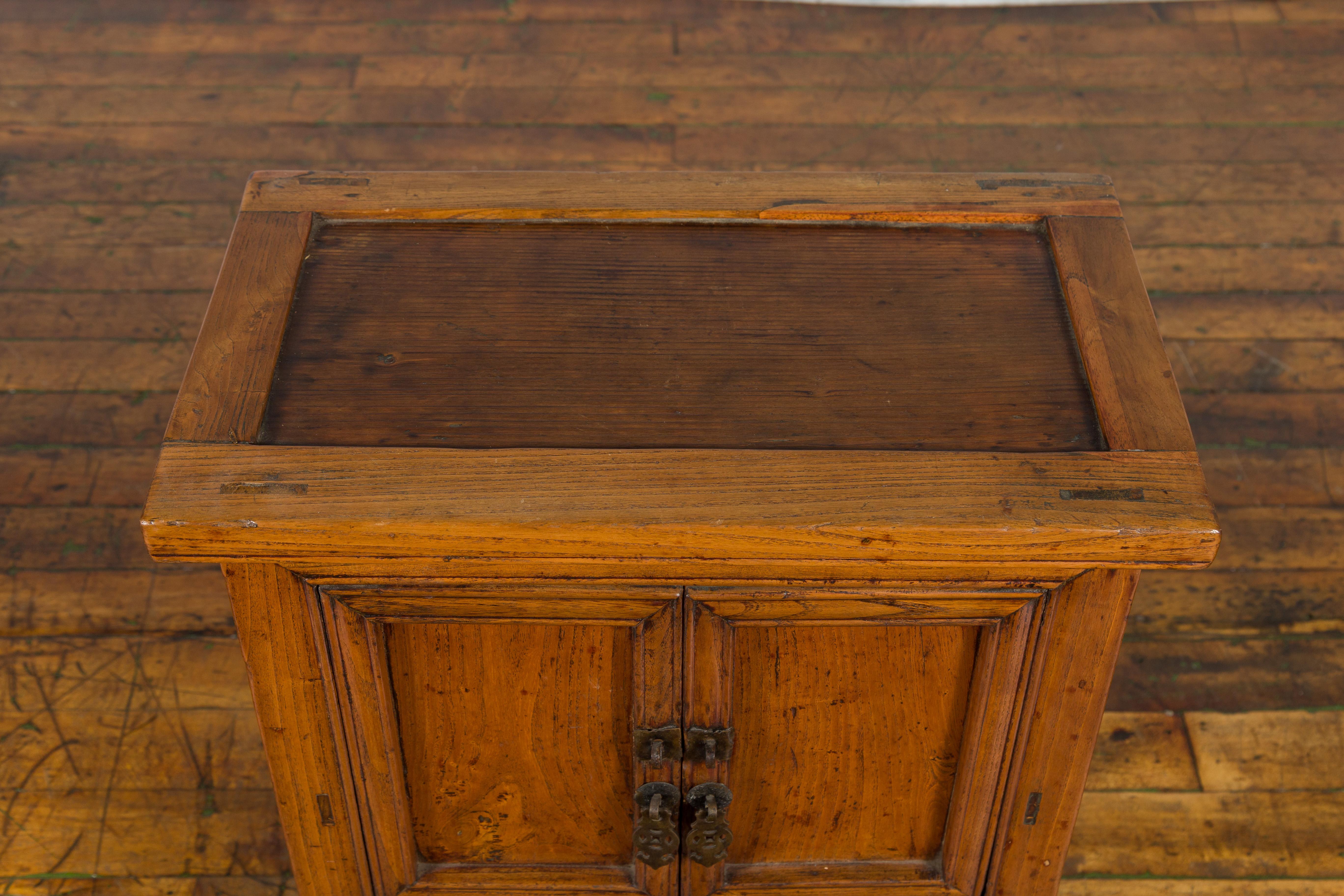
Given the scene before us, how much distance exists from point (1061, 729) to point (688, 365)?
0.53 meters

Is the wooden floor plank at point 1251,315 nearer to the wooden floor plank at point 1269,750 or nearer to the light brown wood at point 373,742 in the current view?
the wooden floor plank at point 1269,750

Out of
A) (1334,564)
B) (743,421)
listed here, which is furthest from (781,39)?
(743,421)

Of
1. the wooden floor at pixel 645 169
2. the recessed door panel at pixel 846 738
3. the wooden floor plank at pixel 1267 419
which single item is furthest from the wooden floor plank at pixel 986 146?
the recessed door panel at pixel 846 738

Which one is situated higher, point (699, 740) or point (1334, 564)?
point (699, 740)

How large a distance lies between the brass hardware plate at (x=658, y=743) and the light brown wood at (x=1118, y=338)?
51 centimetres

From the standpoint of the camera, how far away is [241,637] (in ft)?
3.55

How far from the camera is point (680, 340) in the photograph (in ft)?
3.71

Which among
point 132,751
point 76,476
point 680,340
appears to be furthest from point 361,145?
point 680,340

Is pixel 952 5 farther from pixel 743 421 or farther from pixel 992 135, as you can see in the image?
pixel 743 421

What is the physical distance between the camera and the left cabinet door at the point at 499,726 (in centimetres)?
107

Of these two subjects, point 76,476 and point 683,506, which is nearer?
point 683,506

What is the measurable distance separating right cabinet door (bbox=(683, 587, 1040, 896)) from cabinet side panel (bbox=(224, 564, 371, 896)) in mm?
361

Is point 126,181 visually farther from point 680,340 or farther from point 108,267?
point 680,340

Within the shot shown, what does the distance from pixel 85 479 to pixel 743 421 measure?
155 centimetres
